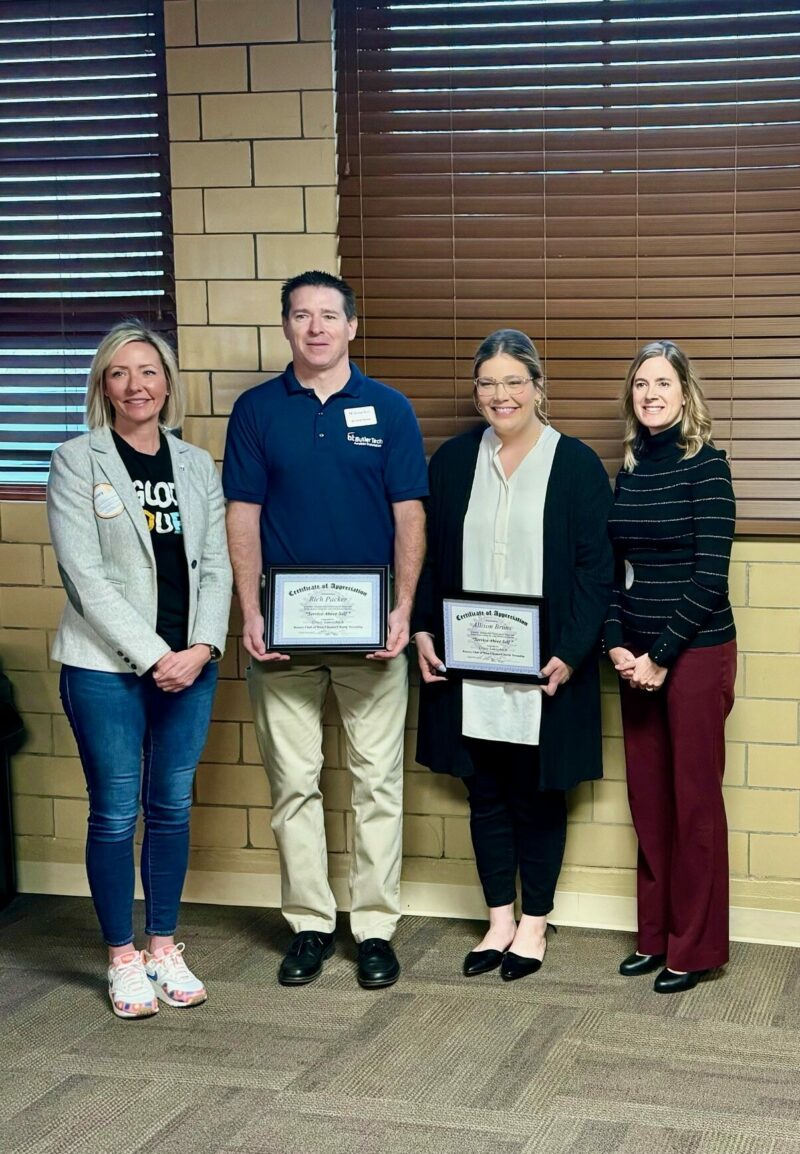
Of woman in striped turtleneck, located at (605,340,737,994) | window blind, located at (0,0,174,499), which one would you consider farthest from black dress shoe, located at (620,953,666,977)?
window blind, located at (0,0,174,499)

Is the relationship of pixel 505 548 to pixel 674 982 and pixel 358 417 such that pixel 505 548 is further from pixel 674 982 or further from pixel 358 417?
pixel 674 982

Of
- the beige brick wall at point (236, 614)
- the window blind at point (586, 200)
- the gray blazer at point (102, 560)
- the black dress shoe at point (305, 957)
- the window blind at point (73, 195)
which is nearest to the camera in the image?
the gray blazer at point (102, 560)

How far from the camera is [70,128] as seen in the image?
12.4ft

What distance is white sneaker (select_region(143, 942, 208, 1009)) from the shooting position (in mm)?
3172

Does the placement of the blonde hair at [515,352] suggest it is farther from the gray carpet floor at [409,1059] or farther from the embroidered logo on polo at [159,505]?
the gray carpet floor at [409,1059]

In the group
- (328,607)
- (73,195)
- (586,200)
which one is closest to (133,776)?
(328,607)

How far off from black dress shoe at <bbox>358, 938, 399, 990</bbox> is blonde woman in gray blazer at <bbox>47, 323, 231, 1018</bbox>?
17.1 inches

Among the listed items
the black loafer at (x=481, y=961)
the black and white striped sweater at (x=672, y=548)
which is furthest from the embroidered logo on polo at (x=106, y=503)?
the black loafer at (x=481, y=961)

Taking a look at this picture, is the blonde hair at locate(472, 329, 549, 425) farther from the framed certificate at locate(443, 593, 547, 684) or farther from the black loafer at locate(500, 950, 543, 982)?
the black loafer at locate(500, 950, 543, 982)

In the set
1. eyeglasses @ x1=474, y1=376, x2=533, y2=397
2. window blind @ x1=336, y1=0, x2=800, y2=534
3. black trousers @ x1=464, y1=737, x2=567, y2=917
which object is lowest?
black trousers @ x1=464, y1=737, x2=567, y2=917

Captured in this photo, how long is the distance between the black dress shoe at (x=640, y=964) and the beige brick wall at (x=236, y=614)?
30cm

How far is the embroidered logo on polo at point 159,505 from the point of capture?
3074 mm

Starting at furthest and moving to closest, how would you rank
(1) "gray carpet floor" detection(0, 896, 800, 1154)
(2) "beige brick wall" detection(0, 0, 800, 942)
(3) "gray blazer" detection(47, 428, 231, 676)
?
(2) "beige brick wall" detection(0, 0, 800, 942) → (3) "gray blazer" detection(47, 428, 231, 676) → (1) "gray carpet floor" detection(0, 896, 800, 1154)

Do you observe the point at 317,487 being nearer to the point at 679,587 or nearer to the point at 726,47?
the point at 679,587
